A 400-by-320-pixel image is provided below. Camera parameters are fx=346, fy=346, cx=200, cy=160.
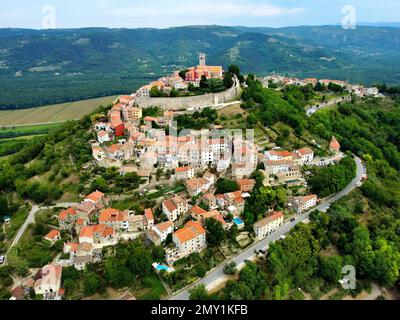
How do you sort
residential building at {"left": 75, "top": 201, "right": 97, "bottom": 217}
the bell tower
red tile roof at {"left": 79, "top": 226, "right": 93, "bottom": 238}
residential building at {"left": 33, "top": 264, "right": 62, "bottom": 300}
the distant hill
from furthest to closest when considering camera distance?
the distant hill → the bell tower → residential building at {"left": 75, "top": 201, "right": 97, "bottom": 217} → red tile roof at {"left": 79, "top": 226, "right": 93, "bottom": 238} → residential building at {"left": 33, "top": 264, "right": 62, "bottom": 300}

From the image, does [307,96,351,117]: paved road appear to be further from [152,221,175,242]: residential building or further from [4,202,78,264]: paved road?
[4,202,78,264]: paved road

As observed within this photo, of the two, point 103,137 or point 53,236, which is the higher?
point 103,137

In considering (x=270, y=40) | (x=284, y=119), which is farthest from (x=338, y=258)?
(x=270, y=40)

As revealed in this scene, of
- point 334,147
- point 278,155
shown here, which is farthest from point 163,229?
point 334,147

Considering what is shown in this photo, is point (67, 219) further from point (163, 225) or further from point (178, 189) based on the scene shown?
point (178, 189)

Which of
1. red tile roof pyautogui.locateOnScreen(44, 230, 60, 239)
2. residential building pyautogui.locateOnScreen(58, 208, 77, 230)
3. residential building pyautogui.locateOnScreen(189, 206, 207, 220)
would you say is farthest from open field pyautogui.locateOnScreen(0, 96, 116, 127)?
residential building pyautogui.locateOnScreen(189, 206, 207, 220)

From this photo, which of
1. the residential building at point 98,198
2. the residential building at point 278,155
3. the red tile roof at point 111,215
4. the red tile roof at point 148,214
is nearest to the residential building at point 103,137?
the residential building at point 98,198

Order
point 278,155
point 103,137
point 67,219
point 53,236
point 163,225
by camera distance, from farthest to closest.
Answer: point 103,137 < point 278,155 < point 67,219 < point 53,236 < point 163,225
